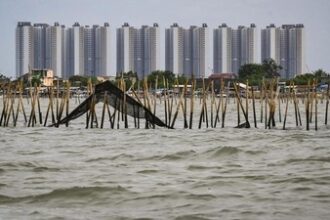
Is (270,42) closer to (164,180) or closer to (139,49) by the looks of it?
(139,49)

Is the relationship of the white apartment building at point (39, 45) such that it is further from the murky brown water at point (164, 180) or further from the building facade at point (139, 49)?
the murky brown water at point (164, 180)

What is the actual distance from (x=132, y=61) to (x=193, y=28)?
12.9 metres

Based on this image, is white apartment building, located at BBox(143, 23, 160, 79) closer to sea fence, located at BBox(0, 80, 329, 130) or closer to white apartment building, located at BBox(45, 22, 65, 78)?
white apartment building, located at BBox(45, 22, 65, 78)

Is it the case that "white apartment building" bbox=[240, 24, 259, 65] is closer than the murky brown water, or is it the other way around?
the murky brown water

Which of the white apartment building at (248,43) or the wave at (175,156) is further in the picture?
the white apartment building at (248,43)

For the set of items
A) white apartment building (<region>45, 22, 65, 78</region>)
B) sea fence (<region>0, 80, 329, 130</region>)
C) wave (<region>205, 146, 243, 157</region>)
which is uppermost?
white apartment building (<region>45, 22, 65, 78</region>)

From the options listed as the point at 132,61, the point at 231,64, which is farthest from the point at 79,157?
the point at 231,64

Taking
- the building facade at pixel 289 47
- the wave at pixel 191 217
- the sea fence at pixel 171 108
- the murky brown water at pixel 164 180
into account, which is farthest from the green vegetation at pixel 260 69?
the wave at pixel 191 217

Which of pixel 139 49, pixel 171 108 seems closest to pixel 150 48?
pixel 139 49

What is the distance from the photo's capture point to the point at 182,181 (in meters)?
7.28

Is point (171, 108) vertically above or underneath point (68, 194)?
above

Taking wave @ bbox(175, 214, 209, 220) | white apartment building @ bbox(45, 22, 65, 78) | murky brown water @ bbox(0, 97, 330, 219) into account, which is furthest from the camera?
white apartment building @ bbox(45, 22, 65, 78)

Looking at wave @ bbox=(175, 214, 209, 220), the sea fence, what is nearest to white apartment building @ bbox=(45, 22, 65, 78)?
A: the sea fence

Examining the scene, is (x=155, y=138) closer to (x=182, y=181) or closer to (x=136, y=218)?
(x=182, y=181)
